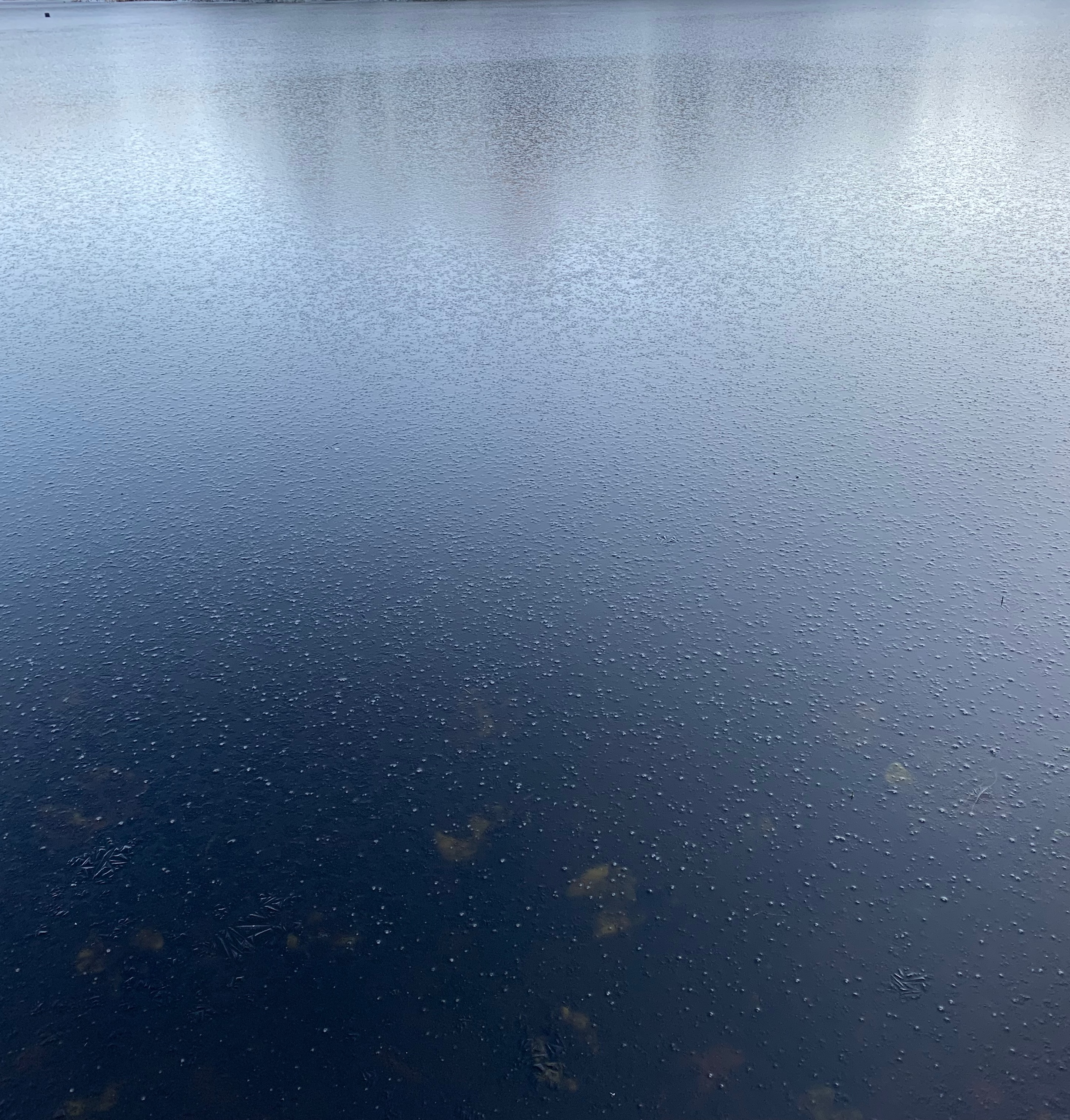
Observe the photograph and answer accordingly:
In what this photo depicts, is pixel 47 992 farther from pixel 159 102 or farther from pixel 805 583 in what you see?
pixel 159 102

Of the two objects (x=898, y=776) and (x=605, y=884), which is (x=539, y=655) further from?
(x=898, y=776)

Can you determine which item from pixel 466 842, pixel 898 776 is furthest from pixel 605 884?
pixel 898 776

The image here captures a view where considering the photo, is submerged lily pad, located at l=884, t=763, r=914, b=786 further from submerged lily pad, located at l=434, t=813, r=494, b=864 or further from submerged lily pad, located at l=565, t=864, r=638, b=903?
submerged lily pad, located at l=434, t=813, r=494, b=864

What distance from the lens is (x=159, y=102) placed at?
8131 centimetres

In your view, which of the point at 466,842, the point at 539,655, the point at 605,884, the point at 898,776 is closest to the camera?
the point at 605,884

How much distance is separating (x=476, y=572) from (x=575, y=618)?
3.39 m

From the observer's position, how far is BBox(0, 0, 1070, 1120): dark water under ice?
17.1 metres

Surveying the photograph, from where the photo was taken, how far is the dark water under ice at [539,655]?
1711 cm

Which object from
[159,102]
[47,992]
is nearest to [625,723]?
[47,992]

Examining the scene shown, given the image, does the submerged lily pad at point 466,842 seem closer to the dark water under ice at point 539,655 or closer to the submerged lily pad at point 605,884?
the dark water under ice at point 539,655

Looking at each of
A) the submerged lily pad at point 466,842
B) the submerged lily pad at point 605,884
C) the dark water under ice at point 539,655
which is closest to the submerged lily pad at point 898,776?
the dark water under ice at point 539,655

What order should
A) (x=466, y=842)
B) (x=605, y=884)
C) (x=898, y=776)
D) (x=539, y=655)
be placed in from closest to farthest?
1. (x=605, y=884)
2. (x=466, y=842)
3. (x=898, y=776)
4. (x=539, y=655)

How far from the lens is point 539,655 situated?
25.0 metres

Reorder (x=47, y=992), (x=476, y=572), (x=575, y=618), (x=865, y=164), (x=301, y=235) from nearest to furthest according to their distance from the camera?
(x=47, y=992) → (x=575, y=618) → (x=476, y=572) → (x=301, y=235) → (x=865, y=164)
